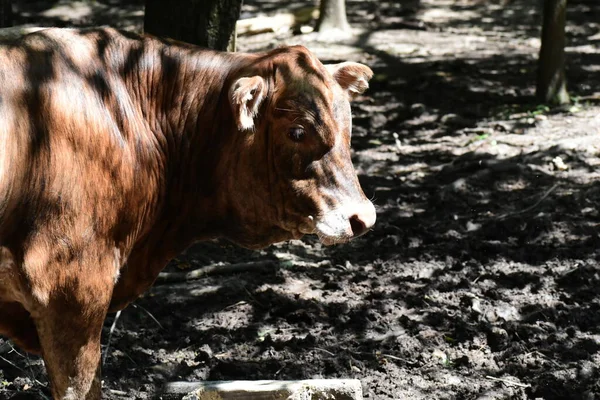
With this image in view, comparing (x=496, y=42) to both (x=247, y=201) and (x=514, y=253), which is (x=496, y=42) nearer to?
(x=514, y=253)

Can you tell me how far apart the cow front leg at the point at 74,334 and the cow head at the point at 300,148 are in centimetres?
91

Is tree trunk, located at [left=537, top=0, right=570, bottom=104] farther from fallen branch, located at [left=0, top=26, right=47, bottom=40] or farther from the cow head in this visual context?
fallen branch, located at [left=0, top=26, right=47, bottom=40]

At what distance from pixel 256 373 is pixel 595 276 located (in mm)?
2678

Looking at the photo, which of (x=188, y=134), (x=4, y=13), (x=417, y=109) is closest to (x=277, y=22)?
(x=417, y=109)

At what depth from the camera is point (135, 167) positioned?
159 inches

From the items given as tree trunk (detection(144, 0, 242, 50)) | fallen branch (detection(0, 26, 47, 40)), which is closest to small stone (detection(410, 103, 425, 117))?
tree trunk (detection(144, 0, 242, 50))

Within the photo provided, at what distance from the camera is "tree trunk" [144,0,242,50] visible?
641 cm

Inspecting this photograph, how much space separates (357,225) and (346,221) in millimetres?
61

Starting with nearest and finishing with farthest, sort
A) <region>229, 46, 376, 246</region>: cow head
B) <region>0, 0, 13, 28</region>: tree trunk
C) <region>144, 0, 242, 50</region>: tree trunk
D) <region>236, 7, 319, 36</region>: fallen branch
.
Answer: <region>229, 46, 376, 246</region>: cow head → <region>144, 0, 242, 50</region>: tree trunk → <region>0, 0, 13, 28</region>: tree trunk → <region>236, 7, 319, 36</region>: fallen branch

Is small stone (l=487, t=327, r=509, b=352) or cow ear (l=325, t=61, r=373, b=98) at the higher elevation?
cow ear (l=325, t=61, r=373, b=98)

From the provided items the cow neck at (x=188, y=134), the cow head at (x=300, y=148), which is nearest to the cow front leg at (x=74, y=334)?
the cow neck at (x=188, y=134)

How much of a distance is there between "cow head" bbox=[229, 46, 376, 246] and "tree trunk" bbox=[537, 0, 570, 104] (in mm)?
6779

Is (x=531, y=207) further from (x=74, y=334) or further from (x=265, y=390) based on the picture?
(x=74, y=334)

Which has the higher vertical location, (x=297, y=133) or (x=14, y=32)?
(x=14, y=32)
